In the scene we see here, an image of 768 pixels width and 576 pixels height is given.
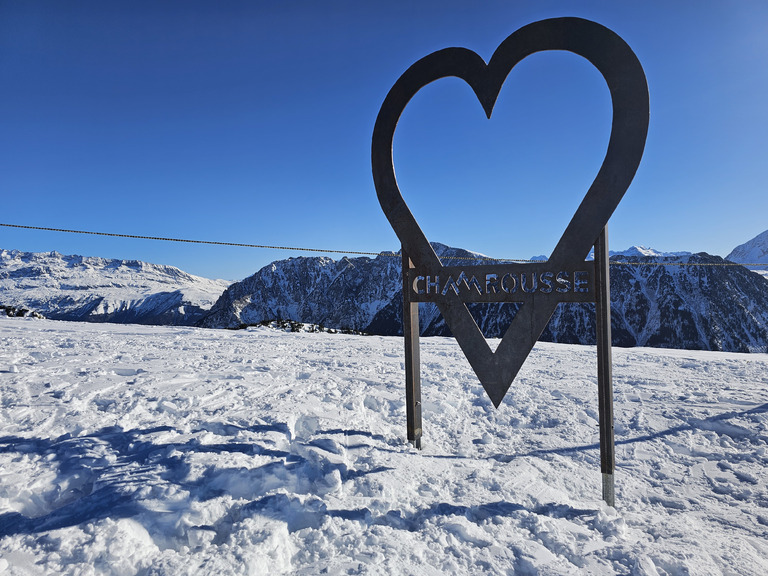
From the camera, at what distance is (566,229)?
3.89m

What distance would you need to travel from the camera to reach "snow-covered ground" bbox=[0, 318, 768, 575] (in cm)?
262

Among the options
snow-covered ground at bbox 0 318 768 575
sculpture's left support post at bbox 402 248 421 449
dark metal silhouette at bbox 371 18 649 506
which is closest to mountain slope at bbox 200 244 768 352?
snow-covered ground at bbox 0 318 768 575

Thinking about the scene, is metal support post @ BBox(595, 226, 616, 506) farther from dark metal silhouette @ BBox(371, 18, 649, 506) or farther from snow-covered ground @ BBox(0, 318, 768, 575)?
snow-covered ground @ BBox(0, 318, 768, 575)

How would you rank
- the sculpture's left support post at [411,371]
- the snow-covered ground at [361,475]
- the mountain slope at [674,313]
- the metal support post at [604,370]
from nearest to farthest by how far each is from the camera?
the snow-covered ground at [361,475] → the metal support post at [604,370] → the sculpture's left support post at [411,371] → the mountain slope at [674,313]

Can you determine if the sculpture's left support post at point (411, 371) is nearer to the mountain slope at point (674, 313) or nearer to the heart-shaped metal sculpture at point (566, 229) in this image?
the heart-shaped metal sculpture at point (566, 229)

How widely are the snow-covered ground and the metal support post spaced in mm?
306

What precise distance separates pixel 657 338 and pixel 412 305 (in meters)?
149

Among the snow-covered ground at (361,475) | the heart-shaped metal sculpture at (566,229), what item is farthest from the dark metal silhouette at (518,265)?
the snow-covered ground at (361,475)

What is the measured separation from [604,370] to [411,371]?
196cm

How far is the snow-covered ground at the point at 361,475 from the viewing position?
2.62 m

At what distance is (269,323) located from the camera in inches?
670

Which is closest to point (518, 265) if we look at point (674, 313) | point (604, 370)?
point (604, 370)

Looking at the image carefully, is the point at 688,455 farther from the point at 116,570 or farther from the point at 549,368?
the point at 116,570

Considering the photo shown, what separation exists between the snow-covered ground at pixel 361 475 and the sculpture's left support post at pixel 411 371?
0.24 meters
